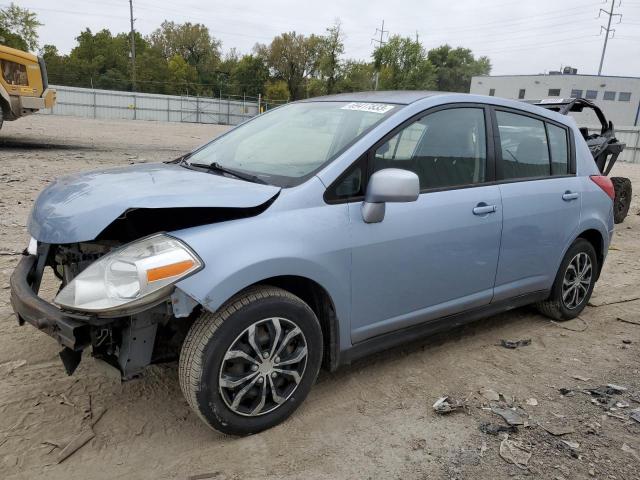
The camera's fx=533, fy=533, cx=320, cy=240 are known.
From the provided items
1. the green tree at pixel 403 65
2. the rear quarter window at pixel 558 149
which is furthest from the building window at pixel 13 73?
the green tree at pixel 403 65

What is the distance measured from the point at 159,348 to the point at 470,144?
2339mm

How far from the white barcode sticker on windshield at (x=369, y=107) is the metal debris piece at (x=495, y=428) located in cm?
189

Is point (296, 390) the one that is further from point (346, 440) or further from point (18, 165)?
point (18, 165)

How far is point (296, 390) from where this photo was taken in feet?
9.23

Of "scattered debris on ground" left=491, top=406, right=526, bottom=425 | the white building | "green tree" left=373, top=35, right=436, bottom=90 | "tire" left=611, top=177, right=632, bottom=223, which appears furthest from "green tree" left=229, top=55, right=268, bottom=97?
"scattered debris on ground" left=491, top=406, right=526, bottom=425

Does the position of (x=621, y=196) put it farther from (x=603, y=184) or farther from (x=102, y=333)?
(x=102, y=333)

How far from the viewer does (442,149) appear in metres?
3.40

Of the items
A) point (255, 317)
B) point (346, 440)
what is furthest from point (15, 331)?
point (346, 440)

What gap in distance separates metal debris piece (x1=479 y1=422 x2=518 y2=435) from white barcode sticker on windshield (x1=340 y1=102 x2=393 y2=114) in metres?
1.89

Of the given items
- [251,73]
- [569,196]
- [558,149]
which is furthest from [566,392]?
[251,73]

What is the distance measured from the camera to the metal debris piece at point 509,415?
2980 millimetres

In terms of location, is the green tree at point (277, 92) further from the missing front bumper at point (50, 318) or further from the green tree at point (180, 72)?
the missing front bumper at point (50, 318)

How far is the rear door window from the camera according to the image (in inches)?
148

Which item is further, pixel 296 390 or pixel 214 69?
pixel 214 69
